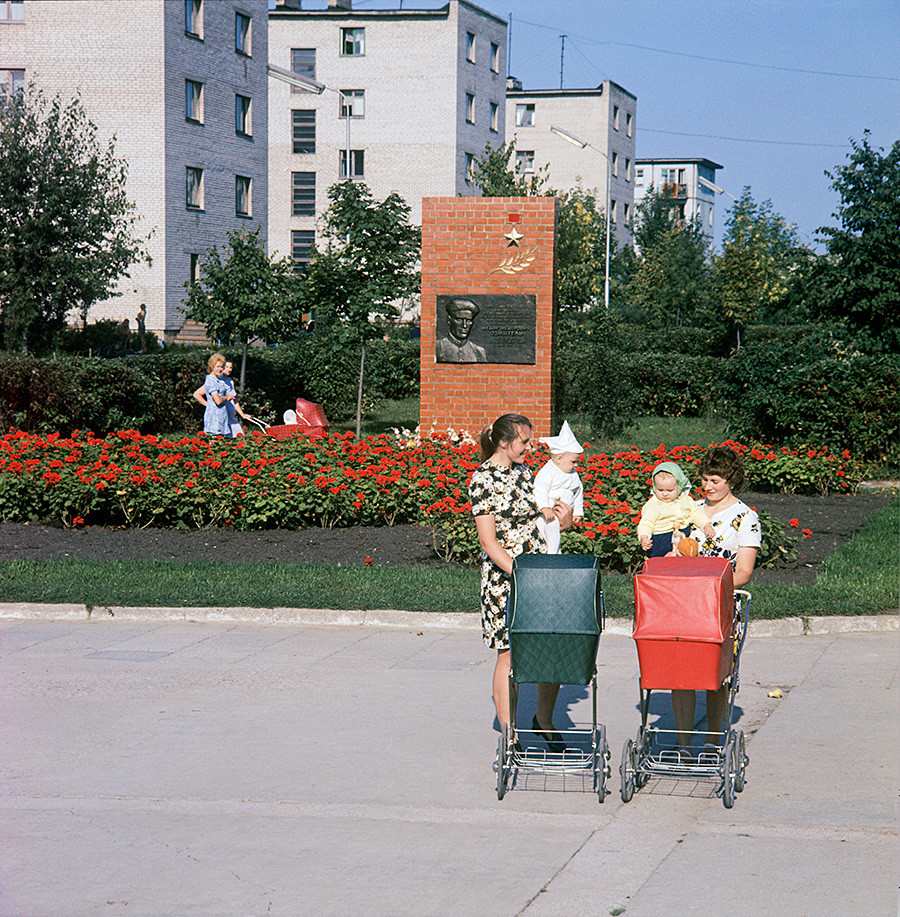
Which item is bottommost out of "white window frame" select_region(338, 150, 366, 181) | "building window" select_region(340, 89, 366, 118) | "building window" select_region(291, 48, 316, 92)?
"white window frame" select_region(338, 150, 366, 181)

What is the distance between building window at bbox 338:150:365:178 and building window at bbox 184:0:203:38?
17.0 metres

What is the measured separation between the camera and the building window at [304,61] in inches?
2389

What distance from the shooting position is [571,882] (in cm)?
423

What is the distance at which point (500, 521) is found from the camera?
5699mm

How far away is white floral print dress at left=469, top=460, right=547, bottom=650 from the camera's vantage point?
5.64 m

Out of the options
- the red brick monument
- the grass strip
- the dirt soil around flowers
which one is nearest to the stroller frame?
the grass strip

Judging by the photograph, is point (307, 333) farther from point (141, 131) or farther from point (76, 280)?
point (141, 131)

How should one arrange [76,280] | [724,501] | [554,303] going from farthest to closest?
[76,280], [554,303], [724,501]

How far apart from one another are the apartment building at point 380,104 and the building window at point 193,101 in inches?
585

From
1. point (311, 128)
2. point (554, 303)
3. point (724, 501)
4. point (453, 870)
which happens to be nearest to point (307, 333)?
point (554, 303)

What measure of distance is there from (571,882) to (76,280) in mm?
27556

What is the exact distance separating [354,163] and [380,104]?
333cm

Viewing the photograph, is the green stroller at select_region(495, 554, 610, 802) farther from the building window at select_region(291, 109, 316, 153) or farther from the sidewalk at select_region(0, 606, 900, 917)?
the building window at select_region(291, 109, 316, 153)

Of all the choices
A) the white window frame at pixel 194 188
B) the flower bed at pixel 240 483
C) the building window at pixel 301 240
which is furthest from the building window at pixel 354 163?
the flower bed at pixel 240 483
